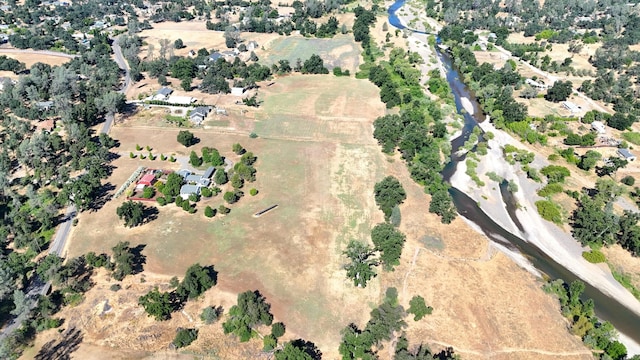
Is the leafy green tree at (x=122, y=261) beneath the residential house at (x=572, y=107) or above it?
above

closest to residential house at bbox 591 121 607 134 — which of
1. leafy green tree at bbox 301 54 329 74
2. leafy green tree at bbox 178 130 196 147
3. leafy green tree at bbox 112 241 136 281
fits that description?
leafy green tree at bbox 301 54 329 74

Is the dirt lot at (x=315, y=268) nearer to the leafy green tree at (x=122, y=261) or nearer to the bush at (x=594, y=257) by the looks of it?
the leafy green tree at (x=122, y=261)

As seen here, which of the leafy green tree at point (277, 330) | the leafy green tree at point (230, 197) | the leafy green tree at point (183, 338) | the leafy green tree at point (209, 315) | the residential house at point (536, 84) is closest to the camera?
the leafy green tree at point (183, 338)

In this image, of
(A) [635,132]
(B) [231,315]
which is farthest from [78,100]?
(A) [635,132]

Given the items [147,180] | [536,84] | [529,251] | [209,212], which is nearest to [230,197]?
[209,212]

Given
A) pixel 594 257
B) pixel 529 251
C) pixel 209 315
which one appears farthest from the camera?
pixel 529 251

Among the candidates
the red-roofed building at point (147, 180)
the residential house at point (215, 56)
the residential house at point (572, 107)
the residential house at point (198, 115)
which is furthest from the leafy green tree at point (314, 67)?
the residential house at point (572, 107)

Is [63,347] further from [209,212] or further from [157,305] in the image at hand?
[209,212]
